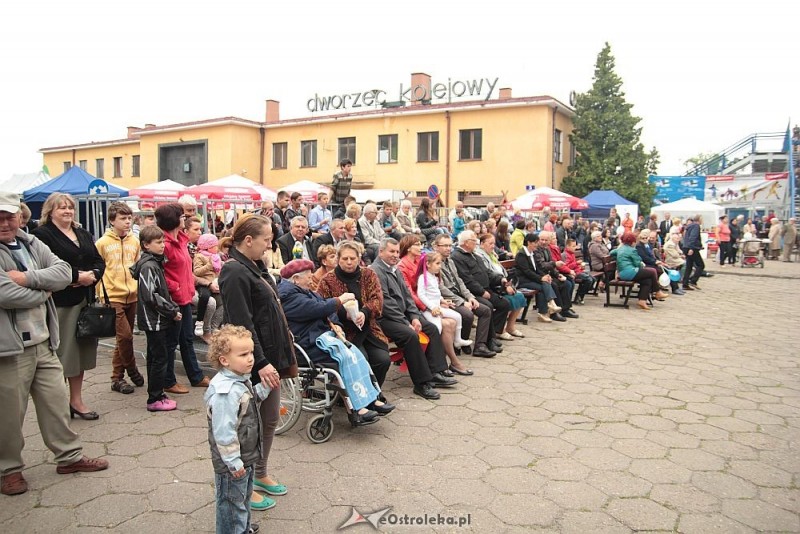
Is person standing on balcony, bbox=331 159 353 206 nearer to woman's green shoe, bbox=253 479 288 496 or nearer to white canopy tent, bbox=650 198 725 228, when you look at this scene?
woman's green shoe, bbox=253 479 288 496

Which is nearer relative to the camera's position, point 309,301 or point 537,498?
point 537,498

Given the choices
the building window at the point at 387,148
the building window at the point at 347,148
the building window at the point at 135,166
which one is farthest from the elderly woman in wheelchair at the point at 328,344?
the building window at the point at 135,166

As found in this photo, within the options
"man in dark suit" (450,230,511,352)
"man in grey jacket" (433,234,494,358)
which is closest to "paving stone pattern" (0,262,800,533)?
"man in grey jacket" (433,234,494,358)

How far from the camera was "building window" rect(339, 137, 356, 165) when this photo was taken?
3036cm

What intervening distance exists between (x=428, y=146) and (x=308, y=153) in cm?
750

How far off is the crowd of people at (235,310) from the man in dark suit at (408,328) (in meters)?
0.02

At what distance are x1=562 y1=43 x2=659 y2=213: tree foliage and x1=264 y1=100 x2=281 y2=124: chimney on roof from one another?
17.8m

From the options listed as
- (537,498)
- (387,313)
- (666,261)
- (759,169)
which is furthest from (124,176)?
(759,169)

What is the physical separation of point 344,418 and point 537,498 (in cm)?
205

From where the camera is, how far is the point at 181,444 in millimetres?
4383

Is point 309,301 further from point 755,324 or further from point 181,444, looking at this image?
point 755,324

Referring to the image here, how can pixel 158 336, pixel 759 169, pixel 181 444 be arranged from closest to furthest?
pixel 181 444 → pixel 158 336 → pixel 759 169

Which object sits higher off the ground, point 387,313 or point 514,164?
point 514,164

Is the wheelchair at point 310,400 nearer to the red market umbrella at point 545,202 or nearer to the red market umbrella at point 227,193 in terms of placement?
the red market umbrella at point 227,193
